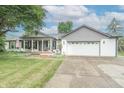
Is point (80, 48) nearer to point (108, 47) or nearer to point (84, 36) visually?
point (84, 36)

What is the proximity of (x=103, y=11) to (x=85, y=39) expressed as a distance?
548 centimetres

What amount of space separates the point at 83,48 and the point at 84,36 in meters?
1.66

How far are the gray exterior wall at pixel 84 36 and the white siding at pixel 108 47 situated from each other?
602 mm

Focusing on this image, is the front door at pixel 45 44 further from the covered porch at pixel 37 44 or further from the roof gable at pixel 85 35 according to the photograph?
the roof gable at pixel 85 35

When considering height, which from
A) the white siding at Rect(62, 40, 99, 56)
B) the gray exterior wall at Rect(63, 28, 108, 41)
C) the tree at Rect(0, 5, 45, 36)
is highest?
the tree at Rect(0, 5, 45, 36)

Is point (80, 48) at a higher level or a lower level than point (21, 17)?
lower

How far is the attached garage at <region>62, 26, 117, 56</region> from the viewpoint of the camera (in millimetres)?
31016

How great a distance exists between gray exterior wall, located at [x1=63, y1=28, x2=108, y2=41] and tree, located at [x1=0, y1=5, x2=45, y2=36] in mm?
9714

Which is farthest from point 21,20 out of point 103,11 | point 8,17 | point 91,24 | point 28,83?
point 103,11

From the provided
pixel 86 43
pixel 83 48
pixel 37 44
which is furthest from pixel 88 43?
pixel 37 44

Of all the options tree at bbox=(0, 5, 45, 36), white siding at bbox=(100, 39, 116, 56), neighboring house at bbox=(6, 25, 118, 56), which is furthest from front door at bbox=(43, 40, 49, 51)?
tree at bbox=(0, 5, 45, 36)

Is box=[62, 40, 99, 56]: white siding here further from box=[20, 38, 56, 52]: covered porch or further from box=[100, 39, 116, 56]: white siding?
box=[20, 38, 56, 52]: covered porch

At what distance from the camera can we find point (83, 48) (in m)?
31.2
